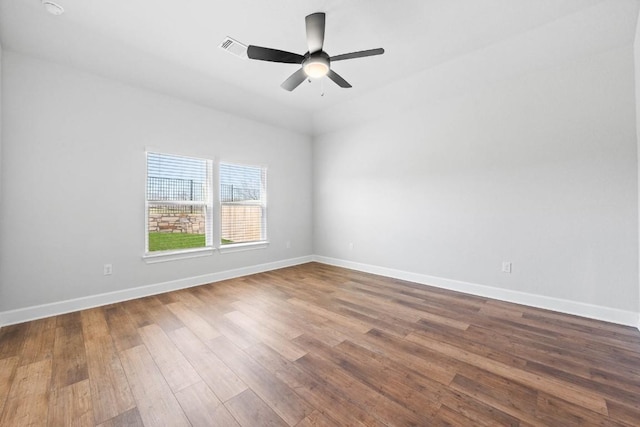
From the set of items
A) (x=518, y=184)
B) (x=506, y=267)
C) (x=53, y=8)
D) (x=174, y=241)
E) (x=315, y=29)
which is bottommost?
(x=506, y=267)

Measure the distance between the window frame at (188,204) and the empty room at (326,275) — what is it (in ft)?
0.10

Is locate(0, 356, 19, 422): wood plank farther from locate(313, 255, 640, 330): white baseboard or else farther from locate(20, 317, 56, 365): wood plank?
locate(313, 255, 640, 330): white baseboard

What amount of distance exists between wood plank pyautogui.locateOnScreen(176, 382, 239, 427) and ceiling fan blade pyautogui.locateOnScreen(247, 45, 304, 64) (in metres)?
2.67

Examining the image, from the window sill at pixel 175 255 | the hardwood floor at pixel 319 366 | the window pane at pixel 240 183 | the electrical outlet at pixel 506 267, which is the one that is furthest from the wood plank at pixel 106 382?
the electrical outlet at pixel 506 267

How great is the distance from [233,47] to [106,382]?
3.26 metres

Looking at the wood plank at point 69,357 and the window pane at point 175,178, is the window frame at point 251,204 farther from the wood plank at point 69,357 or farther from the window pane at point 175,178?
the wood plank at point 69,357

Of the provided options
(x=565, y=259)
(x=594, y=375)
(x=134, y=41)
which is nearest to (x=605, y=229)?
(x=565, y=259)

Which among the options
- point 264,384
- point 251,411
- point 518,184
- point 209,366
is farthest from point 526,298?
point 209,366

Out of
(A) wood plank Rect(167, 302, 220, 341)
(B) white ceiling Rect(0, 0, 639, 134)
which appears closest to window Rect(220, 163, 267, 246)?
(A) wood plank Rect(167, 302, 220, 341)

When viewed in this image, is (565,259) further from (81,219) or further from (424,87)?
(81,219)

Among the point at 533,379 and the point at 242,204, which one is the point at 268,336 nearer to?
the point at 533,379

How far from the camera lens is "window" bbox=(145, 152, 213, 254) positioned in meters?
3.58

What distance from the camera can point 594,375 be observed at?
1803 mm

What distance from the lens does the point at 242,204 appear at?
462 centimetres
